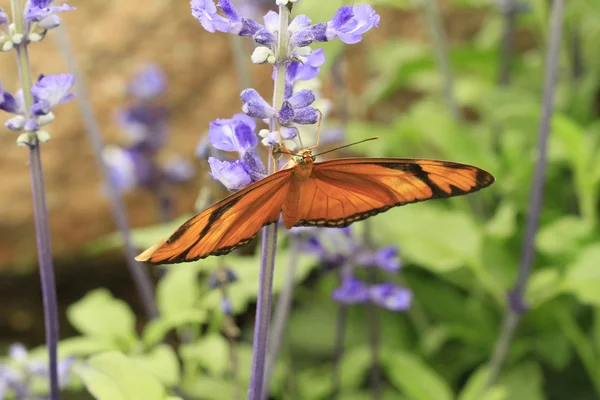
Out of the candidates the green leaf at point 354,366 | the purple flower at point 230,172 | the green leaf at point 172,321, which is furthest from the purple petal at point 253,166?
the green leaf at point 354,366

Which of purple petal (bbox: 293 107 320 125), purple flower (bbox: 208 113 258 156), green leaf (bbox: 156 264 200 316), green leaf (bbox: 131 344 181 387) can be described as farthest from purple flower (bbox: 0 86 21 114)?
green leaf (bbox: 156 264 200 316)

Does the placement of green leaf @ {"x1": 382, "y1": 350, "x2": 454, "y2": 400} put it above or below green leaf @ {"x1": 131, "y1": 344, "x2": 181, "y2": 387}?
below

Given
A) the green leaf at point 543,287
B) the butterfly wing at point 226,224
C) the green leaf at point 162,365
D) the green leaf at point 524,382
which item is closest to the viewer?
the butterfly wing at point 226,224

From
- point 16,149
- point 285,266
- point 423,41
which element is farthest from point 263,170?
point 423,41

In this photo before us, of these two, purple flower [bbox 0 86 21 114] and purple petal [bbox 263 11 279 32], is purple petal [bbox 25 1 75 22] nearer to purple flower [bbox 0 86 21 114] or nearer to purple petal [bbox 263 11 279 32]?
purple flower [bbox 0 86 21 114]

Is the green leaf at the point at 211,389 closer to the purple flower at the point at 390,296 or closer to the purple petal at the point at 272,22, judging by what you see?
the purple flower at the point at 390,296

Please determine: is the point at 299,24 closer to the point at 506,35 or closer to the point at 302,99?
the point at 302,99

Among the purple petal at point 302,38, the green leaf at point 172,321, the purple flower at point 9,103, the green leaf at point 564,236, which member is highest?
the purple petal at point 302,38
